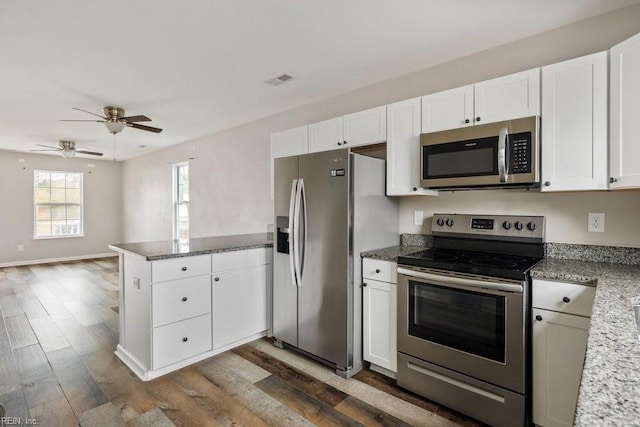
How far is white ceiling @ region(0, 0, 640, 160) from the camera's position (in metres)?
2.08

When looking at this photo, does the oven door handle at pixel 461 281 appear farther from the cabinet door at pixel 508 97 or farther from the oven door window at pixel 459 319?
the cabinet door at pixel 508 97

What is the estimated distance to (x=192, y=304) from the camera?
269 centimetres

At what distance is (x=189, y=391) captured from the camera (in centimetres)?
233

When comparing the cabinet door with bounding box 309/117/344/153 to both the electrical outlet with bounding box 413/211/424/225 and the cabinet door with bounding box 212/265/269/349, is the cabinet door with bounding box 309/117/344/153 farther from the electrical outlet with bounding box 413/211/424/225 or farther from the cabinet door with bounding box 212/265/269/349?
the cabinet door with bounding box 212/265/269/349

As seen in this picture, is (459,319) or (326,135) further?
(326,135)

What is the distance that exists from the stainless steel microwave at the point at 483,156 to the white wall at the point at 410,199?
0.35 m

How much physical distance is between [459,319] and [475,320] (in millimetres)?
91

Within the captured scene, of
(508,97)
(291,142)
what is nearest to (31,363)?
(291,142)

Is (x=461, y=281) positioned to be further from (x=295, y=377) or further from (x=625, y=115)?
(x=295, y=377)

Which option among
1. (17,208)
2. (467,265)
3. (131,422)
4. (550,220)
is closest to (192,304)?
(131,422)

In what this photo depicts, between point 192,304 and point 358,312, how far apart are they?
1.34m

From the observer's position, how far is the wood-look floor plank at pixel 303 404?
2006 mm

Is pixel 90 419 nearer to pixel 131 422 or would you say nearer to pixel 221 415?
pixel 131 422

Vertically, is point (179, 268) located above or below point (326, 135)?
below
